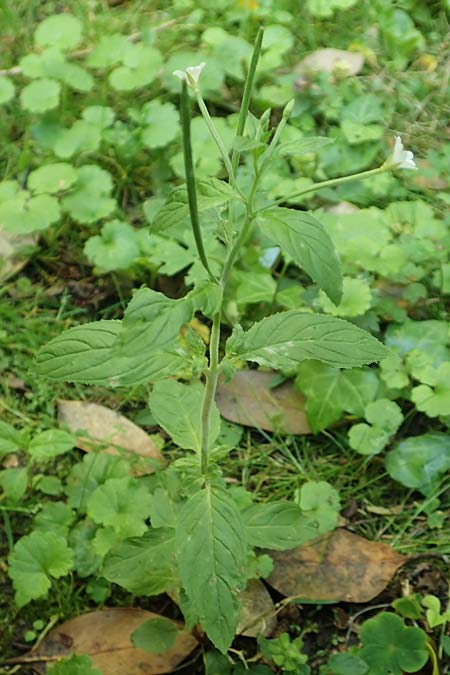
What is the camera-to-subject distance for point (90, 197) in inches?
97.7

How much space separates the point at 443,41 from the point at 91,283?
6.05 ft

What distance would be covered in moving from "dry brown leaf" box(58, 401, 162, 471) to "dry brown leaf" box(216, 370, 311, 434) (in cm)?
25

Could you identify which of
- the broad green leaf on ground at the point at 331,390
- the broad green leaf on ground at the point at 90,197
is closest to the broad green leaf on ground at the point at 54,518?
the broad green leaf on ground at the point at 331,390

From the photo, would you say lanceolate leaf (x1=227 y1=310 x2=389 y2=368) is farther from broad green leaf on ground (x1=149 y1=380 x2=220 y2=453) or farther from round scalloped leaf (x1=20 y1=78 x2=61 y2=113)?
round scalloped leaf (x1=20 y1=78 x2=61 y2=113)

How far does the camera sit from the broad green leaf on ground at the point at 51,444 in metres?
1.96

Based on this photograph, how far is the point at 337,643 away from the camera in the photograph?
5.97ft

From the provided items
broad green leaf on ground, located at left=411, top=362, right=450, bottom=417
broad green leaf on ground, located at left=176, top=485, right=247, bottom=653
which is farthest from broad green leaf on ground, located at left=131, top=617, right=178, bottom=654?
broad green leaf on ground, located at left=411, top=362, right=450, bottom=417

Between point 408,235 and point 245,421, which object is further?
point 408,235

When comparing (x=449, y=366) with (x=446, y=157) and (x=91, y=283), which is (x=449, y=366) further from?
(x=91, y=283)

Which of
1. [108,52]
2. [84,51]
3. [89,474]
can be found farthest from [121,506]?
[84,51]

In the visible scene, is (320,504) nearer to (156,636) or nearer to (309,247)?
(156,636)

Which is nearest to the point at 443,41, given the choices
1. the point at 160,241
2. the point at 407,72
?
the point at 407,72

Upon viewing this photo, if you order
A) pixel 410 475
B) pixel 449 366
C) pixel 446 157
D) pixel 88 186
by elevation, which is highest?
pixel 88 186

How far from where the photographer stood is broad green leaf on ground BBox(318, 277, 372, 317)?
2.17m
